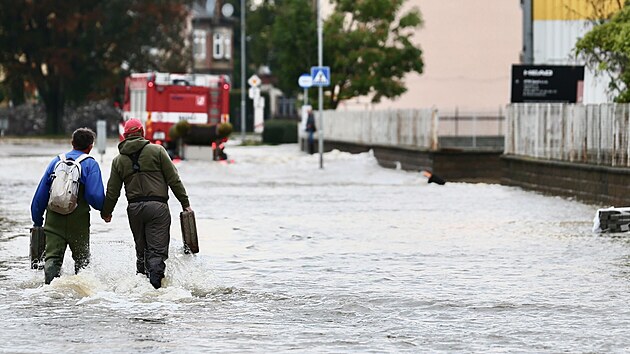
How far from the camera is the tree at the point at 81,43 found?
275 feet

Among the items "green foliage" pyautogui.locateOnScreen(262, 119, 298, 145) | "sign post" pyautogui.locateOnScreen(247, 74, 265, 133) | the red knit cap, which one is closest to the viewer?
the red knit cap

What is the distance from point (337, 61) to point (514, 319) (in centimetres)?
5387

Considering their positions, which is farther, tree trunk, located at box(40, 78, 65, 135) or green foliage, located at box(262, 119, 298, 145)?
tree trunk, located at box(40, 78, 65, 135)

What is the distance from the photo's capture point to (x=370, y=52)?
65.9m

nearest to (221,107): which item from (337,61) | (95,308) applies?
(337,61)

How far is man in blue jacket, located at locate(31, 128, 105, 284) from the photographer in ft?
43.8

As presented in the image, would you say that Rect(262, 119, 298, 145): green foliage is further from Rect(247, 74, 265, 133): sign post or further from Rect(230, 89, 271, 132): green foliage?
Rect(230, 89, 271, 132): green foliage

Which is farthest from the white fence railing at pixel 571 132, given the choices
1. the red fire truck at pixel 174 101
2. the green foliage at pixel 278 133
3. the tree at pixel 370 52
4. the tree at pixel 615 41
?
the green foliage at pixel 278 133

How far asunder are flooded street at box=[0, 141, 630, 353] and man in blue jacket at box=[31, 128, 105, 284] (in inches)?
11.0

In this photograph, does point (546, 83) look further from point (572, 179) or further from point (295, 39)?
point (295, 39)

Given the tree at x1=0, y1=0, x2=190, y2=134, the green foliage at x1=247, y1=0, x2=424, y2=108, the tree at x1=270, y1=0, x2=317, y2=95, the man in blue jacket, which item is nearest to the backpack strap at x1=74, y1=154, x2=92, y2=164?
the man in blue jacket

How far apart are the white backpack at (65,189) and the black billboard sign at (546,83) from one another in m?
20.4

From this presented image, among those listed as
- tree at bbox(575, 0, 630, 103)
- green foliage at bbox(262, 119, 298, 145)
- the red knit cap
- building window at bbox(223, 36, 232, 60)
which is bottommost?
green foliage at bbox(262, 119, 298, 145)

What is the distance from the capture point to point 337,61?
216 ft
